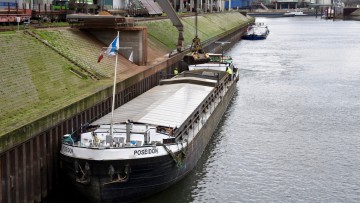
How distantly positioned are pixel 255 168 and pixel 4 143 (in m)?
15.6

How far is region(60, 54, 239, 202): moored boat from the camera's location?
23.4 m

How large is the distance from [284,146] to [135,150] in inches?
608

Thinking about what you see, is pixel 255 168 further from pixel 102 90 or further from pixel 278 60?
pixel 278 60

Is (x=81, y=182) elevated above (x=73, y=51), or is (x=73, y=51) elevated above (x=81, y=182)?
(x=73, y=51)

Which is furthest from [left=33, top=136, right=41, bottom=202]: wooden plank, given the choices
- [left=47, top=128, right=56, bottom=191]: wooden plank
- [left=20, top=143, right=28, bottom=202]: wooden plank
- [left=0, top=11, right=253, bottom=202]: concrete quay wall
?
[left=47, top=128, right=56, bottom=191]: wooden plank

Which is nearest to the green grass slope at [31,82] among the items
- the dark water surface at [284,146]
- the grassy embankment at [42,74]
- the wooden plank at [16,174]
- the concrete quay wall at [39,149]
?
the grassy embankment at [42,74]

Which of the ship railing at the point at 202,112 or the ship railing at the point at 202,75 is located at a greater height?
the ship railing at the point at 202,75

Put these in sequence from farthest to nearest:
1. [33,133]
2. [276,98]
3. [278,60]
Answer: [278,60]
[276,98]
[33,133]

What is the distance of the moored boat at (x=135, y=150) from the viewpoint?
23422 mm

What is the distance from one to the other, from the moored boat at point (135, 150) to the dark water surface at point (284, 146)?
148 cm

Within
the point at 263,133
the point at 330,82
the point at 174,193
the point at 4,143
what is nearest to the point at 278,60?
the point at 330,82

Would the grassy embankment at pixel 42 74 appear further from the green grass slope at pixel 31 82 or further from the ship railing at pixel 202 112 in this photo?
the ship railing at pixel 202 112

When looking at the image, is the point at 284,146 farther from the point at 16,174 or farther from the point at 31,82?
the point at 16,174

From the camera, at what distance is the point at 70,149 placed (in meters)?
23.9
